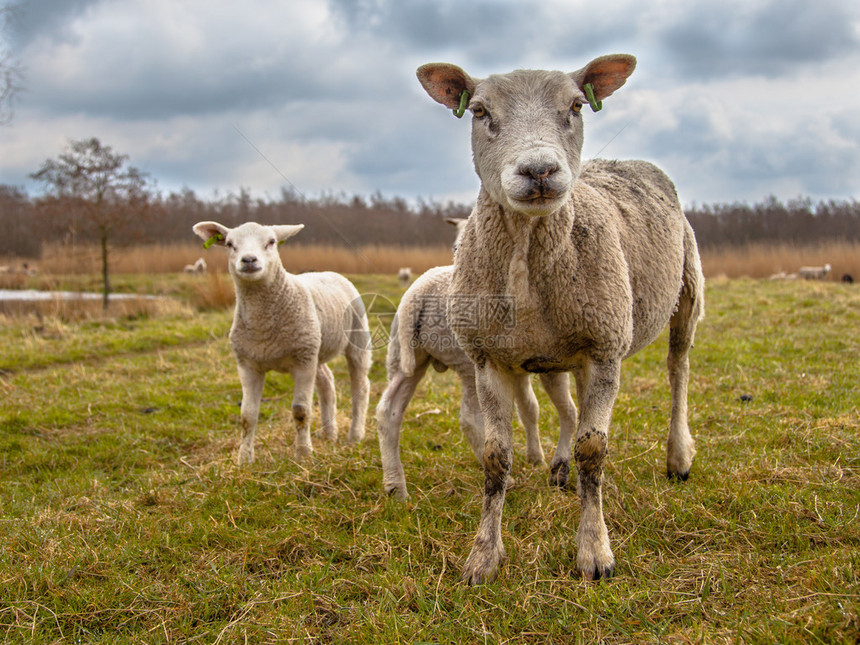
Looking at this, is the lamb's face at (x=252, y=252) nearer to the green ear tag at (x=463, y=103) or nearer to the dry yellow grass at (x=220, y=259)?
the green ear tag at (x=463, y=103)


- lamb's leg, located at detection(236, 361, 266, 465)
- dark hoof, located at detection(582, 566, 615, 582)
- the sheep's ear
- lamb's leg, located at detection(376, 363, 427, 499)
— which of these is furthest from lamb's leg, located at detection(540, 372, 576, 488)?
lamb's leg, located at detection(236, 361, 266, 465)

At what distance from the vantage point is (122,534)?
12.6 ft

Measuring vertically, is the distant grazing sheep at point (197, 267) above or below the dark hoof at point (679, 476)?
above

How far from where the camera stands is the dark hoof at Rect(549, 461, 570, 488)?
4332 millimetres

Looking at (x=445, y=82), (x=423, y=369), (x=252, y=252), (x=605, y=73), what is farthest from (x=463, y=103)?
(x=252, y=252)

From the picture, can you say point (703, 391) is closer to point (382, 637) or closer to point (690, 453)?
point (690, 453)

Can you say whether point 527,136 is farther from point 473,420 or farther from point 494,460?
point 473,420

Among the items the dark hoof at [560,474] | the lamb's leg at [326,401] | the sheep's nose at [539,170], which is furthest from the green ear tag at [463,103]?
the lamb's leg at [326,401]

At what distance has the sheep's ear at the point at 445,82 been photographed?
3285mm

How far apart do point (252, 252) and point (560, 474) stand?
9.82 ft

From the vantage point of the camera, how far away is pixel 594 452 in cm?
322

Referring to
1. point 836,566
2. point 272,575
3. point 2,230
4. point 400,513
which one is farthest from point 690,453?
point 2,230

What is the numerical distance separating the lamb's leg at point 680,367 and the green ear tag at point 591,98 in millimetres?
1771

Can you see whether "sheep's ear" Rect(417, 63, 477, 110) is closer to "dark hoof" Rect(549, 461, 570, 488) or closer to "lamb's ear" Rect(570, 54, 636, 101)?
"lamb's ear" Rect(570, 54, 636, 101)
